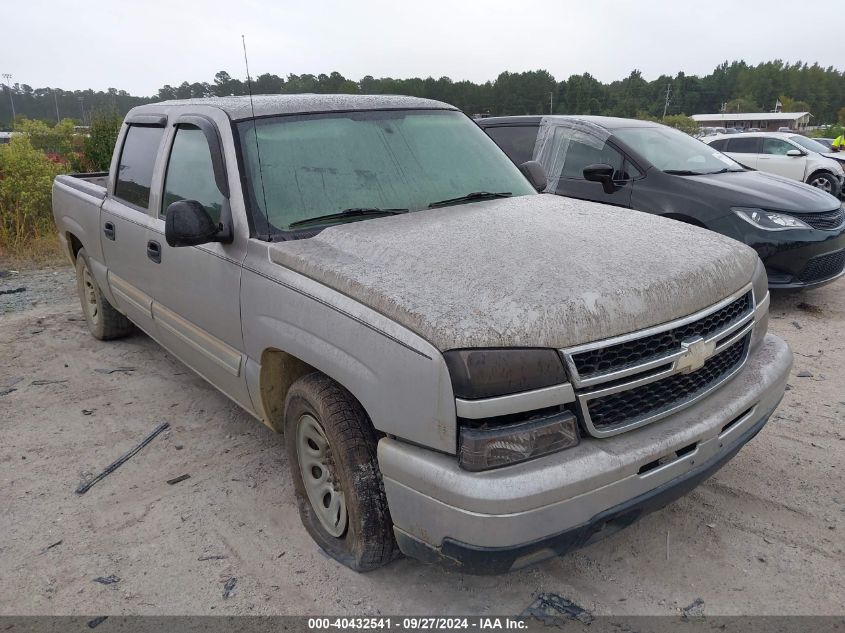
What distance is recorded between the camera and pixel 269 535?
9.68ft

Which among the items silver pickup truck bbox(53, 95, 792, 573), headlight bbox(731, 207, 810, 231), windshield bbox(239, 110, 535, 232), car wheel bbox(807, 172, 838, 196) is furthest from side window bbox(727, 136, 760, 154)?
windshield bbox(239, 110, 535, 232)

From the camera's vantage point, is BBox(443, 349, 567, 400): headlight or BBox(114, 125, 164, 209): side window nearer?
BBox(443, 349, 567, 400): headlight

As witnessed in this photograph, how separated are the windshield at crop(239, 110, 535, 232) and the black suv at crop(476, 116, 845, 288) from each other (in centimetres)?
306

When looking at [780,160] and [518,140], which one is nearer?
[518,140]

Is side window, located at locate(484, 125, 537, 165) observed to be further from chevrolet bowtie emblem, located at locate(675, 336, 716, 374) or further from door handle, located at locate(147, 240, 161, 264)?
chevrolet bowtie emblem, located at locate(675, 336, 716, 374)

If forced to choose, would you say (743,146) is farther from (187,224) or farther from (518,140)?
(187,224)

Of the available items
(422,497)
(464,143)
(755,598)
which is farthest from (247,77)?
(755,598)

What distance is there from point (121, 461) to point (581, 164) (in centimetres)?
521

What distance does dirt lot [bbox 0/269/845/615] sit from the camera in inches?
99.3

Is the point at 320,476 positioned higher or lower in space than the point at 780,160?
lower

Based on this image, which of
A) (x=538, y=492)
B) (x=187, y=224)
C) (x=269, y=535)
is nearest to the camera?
(x=538, y=492)

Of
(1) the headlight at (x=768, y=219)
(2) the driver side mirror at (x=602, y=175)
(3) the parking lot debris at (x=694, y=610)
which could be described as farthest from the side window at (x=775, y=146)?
(3) the parking lot debris at (x=694, y=610)

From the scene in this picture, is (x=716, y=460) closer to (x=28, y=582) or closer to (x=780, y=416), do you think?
(x=780, y=416)

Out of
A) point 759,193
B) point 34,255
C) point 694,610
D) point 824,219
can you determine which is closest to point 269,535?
point 694,610
